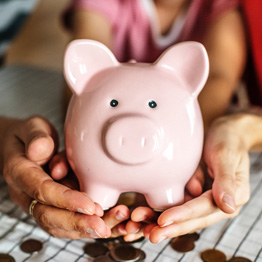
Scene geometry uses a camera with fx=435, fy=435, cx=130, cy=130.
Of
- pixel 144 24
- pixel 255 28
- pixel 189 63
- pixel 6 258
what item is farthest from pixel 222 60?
pixel 6 258

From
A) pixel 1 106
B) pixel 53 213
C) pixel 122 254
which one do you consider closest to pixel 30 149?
pixel 53 213

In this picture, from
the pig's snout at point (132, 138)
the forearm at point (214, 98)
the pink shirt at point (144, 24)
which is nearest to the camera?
the pig's snout at point (132, 138)

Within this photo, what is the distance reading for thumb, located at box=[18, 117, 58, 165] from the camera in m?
0.67

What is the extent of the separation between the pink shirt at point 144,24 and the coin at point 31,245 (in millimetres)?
863

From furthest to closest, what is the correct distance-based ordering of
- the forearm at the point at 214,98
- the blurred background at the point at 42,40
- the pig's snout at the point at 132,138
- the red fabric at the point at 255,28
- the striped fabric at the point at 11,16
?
the blurred background at the point at 42,40 < the striped fabric at the point at 11,16 < the red fabric at the point at 255,28 < the forearm at the point at 214,98 < the pig's snout at the point at 132,138

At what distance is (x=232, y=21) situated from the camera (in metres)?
1.26

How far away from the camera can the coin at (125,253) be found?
2.22 feet

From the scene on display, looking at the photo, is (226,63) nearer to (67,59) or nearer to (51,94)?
(51,94)

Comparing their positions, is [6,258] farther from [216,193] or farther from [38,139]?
[216,193]

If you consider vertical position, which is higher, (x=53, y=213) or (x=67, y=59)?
(x=67, y=59)

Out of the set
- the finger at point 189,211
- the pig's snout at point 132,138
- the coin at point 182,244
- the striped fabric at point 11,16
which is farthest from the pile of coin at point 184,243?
the striped fabric at point 11,16

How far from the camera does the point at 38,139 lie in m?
0.67

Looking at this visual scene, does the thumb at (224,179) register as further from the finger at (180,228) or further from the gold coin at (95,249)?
the gold coin at (95,249)

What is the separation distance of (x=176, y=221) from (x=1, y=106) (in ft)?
2.60
